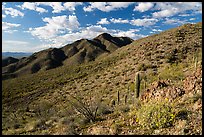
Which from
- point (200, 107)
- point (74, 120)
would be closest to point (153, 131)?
point (200, 107)

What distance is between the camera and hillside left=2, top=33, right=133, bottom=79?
10362 centimetres

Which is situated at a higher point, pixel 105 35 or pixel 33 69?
pixel 105 35

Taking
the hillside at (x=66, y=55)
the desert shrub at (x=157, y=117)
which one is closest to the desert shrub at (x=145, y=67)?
the desert shrub at (x=157, y=117)

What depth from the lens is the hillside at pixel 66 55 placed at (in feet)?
340

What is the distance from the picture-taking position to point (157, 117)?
927cm

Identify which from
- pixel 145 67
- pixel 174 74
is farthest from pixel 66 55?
pixel 174 74

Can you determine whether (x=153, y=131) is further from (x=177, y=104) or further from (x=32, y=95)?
(x=32, y=95)

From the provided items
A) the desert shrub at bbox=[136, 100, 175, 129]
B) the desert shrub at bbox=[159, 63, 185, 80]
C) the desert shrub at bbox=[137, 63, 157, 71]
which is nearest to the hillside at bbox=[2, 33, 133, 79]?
the desert shrub at bbox=[137, 63, 157, 71]

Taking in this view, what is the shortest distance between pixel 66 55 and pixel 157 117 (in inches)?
4420

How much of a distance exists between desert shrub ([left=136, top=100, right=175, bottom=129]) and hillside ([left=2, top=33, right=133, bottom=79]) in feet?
283

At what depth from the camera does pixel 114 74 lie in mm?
28922

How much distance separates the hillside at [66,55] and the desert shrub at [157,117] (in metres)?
86.3

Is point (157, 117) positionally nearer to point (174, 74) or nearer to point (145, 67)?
point (174, 74)

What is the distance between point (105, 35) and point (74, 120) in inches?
5044
